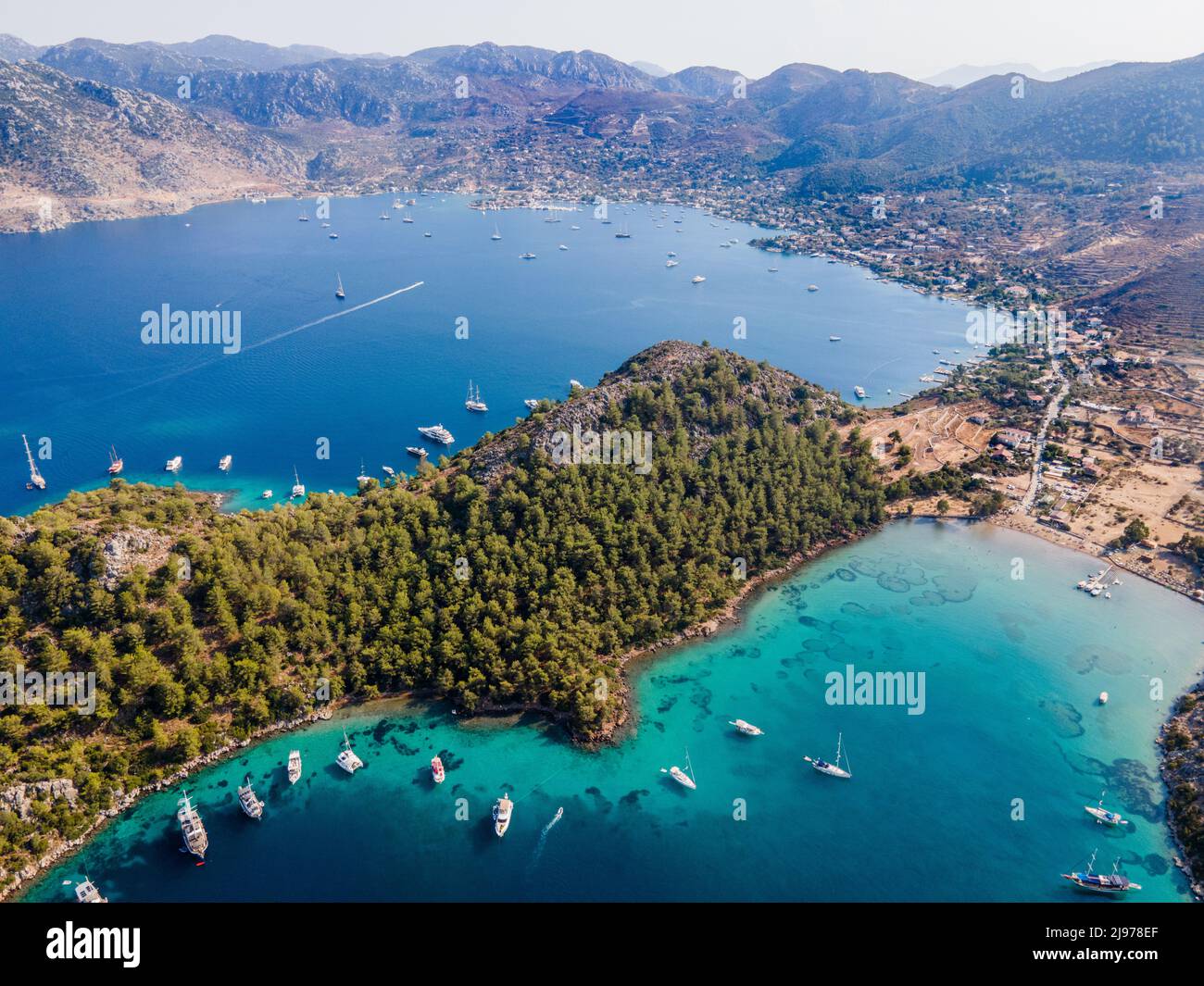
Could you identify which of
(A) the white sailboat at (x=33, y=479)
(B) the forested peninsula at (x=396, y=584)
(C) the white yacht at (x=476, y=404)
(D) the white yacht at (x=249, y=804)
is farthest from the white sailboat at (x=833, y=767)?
(A) the white sailboat at (x=33, y=479)

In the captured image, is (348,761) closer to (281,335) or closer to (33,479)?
(33,479)

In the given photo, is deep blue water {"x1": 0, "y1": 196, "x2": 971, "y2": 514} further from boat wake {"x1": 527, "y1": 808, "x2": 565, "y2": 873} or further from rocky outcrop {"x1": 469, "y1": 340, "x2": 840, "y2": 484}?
boat wake {"x1": 527, "y1": 808, "x2": 565, "y2": 873}

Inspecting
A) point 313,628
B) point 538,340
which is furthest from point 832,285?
point 313,628

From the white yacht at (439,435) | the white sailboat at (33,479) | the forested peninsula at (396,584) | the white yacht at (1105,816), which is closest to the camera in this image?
the white yacht at (1105,816)

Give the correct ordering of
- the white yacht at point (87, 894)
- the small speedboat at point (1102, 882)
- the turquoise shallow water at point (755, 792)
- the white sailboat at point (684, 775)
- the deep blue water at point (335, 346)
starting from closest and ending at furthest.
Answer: the white yacht at point (87, 894), the small speedboat at point (1102, 882), the turquoise shallow water at point (755, 792), the white sailboat at point (684, 775), the deep blue water at point (335, 346)

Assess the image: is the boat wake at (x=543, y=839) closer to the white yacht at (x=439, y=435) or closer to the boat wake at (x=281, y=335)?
the white yacht at (x=439, y=435)

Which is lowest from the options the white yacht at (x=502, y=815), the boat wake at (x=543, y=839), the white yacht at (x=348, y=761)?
the boat wake at (x=543, y=839)
